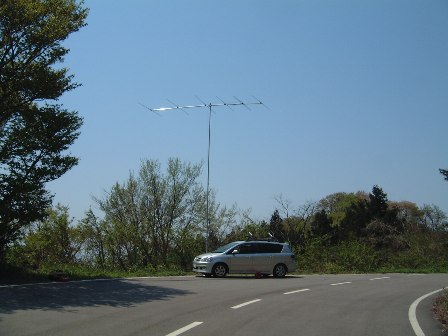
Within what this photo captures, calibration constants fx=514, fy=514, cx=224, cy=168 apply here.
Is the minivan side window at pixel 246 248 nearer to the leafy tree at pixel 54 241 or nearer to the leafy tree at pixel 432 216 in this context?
the leafy tree at pixel 54 241

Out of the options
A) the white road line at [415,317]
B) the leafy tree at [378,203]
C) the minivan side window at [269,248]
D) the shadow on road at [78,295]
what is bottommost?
the white road line at [415,317]

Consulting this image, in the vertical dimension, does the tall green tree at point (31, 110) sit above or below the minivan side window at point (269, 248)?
above

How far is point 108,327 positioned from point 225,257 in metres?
13.8

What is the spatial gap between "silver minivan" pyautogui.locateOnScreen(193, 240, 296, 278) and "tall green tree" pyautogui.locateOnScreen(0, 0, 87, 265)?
737cm

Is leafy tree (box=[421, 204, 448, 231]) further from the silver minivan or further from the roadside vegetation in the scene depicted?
the silver minivan

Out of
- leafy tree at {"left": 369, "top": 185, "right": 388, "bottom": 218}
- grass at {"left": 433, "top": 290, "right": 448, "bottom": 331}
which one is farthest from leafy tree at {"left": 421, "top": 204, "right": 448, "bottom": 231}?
grass at {"left": 433, "top": 290, "right": 448, "bottom": 331}

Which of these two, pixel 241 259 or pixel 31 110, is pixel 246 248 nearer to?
pixel 241 259

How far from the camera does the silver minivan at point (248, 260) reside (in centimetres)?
2270

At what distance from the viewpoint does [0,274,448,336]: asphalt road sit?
926 centimetres

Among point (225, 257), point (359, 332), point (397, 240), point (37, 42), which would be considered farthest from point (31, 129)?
point (397, 240)

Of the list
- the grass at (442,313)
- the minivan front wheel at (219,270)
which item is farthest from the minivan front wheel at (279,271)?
the grass at (442,313)

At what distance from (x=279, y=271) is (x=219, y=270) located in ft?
9.76

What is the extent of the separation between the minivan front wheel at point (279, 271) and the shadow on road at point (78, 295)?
8.22 metres

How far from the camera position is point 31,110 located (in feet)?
62.4
